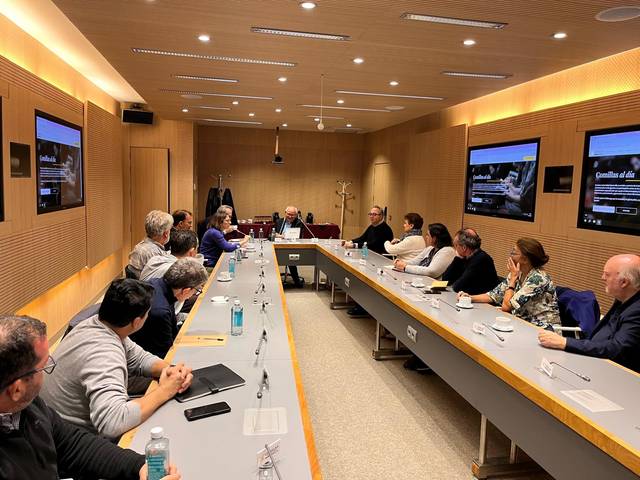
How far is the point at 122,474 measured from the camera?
55.4 inches

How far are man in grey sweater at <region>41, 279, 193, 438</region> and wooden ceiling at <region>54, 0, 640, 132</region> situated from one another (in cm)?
232

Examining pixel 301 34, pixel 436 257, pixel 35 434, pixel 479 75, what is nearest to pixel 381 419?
pixel 436 257

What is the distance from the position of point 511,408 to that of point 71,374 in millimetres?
1953

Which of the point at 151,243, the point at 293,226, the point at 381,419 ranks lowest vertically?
the point at 381,419

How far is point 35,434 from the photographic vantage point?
1.28 m

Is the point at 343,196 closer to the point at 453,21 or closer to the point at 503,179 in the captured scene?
the point at 503,179

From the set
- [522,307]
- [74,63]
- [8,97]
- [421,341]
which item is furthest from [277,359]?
[74,63]

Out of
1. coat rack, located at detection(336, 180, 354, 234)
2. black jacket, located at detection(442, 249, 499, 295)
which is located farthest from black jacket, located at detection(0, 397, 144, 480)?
coat rack, located at detection(336, 180, 354, 234)

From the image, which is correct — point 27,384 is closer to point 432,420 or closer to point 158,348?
point 158,348

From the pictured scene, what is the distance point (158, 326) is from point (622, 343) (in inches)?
95.2

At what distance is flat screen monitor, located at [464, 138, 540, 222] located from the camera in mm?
5500

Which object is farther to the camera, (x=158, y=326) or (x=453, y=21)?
(x=453, y=21)

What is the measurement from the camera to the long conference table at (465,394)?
4.95 ft

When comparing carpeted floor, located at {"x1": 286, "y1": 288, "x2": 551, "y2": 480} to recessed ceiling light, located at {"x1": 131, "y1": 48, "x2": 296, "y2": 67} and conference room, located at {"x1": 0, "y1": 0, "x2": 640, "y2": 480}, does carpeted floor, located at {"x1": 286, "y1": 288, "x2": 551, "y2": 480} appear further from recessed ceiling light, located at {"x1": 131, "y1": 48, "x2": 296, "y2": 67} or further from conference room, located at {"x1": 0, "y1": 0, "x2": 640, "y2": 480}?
recessed ceiling light, located at {"x1": 131, "y1": 48, "x2": 296, "y2": 67}
